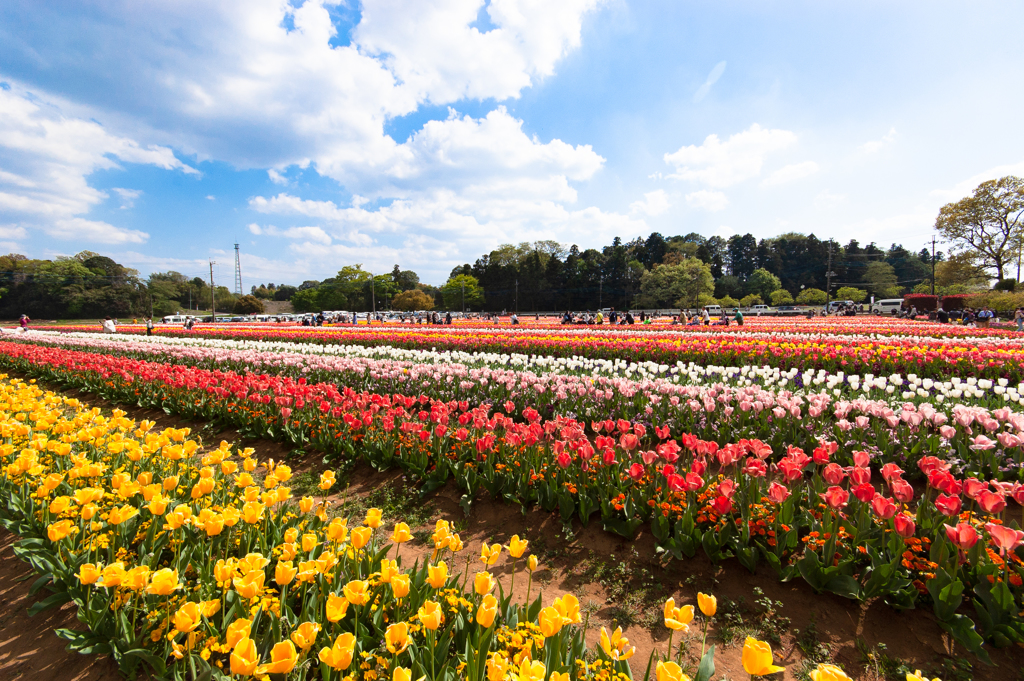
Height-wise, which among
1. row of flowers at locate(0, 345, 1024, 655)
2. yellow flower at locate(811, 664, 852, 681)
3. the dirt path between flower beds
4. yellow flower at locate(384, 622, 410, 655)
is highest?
yellow flower at locate(811, 664, 852, 681)

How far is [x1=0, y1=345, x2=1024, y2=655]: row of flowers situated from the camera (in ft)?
7.65

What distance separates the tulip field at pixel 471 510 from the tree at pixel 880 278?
9130 centimetres

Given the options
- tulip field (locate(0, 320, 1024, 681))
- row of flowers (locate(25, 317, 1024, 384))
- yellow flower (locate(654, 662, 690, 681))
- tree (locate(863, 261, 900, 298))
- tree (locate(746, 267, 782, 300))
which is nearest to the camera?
yellow flower (locate(654, 662, 690, 681))

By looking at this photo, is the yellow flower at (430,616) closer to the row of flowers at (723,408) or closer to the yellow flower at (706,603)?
the yellow flower at (706,603)

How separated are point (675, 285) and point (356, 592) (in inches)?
2625

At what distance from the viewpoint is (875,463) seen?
4.56 m

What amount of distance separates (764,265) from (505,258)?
162 ft

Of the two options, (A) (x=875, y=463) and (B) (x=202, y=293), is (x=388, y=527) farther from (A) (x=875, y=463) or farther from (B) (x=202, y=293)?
(B) (x=202, y=293)

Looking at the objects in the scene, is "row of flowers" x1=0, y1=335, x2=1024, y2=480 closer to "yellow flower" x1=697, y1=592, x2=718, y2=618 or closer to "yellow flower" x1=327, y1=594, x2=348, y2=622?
"yellow flower" x1=697, y1=592, x2=718, y2=618

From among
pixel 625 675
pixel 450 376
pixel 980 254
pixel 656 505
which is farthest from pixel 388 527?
pixel 980 254

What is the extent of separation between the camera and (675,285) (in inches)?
2495

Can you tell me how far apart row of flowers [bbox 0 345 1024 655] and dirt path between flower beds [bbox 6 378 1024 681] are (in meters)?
0.14

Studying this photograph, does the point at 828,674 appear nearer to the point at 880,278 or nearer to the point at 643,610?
the point at 643,610

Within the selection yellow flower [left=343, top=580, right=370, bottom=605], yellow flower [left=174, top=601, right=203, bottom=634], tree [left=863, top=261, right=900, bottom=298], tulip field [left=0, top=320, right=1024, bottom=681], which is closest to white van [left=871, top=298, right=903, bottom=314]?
tree [left=863, top=261, right=900, bottom=298]
